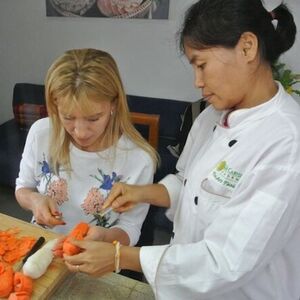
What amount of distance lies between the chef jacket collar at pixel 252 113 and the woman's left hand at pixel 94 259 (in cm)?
40

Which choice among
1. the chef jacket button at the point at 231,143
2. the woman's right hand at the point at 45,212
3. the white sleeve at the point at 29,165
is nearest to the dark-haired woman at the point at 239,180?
the chef jacket button at the point at 231,143

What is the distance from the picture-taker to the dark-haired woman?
572mm

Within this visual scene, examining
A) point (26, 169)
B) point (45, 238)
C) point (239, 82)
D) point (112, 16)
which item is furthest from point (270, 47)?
point (112, 16)

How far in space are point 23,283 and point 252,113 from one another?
2.00 feet

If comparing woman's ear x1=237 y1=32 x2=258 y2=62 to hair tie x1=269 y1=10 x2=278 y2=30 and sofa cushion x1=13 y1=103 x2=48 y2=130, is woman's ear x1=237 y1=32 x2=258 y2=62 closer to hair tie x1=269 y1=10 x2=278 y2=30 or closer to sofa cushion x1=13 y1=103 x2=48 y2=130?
hair tie x1=269 y1=10 x2=278 y2=30

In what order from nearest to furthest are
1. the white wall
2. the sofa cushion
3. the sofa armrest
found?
1. the sofa armrest
2. the white wall
3. the sofa cushion

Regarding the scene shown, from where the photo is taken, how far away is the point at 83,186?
1063 millimetres

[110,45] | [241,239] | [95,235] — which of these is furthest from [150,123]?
[110,45]

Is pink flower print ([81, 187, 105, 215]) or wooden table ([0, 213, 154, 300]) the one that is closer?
wooden table ([0, 213, 154, 300])

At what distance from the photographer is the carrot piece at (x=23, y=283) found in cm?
65

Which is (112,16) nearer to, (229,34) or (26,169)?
(26,169)

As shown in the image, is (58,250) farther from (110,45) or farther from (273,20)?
(110,45)

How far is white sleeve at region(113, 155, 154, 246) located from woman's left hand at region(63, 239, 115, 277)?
32 centimetres

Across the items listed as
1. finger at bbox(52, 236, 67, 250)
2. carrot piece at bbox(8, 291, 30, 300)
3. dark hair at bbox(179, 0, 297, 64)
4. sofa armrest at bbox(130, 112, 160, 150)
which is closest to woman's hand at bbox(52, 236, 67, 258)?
finger at bbox(52, 236, 67, 250)
